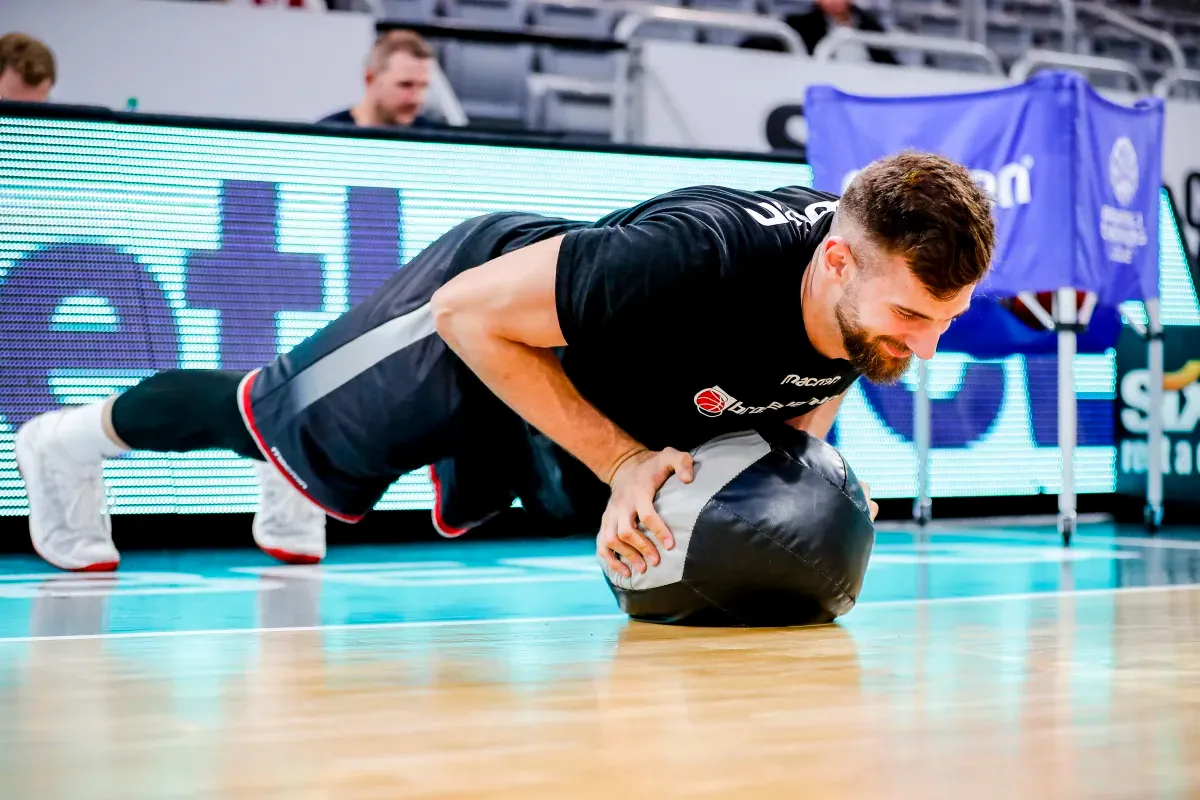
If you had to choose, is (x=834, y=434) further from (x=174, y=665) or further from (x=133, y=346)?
(x=174, y=665)

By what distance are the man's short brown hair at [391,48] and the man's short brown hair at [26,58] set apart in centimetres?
96

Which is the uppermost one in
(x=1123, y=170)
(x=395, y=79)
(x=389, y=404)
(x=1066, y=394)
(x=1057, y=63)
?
(x=1057, y=63)

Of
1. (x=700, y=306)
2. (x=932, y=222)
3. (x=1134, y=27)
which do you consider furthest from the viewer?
(x=1134, y=27)

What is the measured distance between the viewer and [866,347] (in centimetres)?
169

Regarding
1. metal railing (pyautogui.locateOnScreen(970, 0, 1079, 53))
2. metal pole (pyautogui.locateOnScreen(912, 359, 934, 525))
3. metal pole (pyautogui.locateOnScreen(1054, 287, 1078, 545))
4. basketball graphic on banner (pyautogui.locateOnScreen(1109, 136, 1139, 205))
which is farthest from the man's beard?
metal railing (pyautogui.locateOnScreen(970, 0, 1079, 53))

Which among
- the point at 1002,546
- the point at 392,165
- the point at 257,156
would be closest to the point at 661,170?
the point at 392,165

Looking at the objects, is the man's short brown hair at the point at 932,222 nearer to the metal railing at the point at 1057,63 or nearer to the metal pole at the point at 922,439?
the metal pole at the point at 922,439

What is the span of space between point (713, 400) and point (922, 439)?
98.1 inches

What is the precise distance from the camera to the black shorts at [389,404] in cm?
218

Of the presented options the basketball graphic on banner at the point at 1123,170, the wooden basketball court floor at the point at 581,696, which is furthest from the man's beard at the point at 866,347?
the basketball graphic on banner at the point at 1123,170

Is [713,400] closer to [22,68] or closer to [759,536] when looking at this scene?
[759,536]

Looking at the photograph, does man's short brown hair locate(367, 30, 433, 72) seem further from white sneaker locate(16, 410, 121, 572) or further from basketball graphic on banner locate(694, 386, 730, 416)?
basketball graphic on banner locate(694, 386, 730, 416)

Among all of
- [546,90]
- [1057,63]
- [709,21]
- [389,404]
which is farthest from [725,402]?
[1057,63]

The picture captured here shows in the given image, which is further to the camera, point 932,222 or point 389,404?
point 389,404
